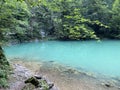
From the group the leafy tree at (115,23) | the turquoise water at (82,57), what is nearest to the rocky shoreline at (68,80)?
the turquoise water at (82,57)

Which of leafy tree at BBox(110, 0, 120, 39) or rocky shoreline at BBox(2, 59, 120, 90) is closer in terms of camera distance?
rocky shoreline at BBox(2, 59, 120, 90)

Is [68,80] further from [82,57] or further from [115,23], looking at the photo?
[115,23]

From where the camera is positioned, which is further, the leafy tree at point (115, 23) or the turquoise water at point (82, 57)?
the leafy tree at point (115, 23)

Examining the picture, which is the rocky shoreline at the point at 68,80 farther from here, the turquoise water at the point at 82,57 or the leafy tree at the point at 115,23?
the leafy tree at the point at 115,23

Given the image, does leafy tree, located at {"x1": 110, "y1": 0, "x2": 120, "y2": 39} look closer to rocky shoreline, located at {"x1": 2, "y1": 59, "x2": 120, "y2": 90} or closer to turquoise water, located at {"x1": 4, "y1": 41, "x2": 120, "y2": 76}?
turquoise water, located at {"x1": 4, "y1": 41, "x2": 120, "y2": 76}

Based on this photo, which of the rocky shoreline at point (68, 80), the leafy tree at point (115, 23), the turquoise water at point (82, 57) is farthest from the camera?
the leafy tree at point (115, 23)

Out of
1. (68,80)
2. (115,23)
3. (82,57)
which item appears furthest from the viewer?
(115,23)

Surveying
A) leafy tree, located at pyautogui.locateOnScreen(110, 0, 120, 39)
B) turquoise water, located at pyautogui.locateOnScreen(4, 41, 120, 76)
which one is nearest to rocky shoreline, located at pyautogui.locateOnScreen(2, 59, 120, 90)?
turquoise water, located at pyautogui.locateOnScreen(4, 41, 120, 76)

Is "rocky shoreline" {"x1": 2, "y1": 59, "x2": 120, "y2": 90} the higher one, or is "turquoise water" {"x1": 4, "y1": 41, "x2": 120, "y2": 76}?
"rocky shoreline" {"x1": 2, "y1": 59, "x2": 120, "y2": 90}

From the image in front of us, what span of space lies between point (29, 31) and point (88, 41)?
Result: 824 centimetres

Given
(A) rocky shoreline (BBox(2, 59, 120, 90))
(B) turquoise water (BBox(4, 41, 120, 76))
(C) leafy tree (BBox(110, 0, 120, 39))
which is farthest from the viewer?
(C) leafy tree (BBox(110, 0, 120, 39))

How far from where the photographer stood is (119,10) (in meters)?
30.5

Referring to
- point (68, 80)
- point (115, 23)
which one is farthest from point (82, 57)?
point (115, 23)

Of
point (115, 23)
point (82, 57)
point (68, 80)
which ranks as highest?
point (115, 23)
